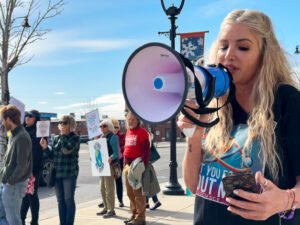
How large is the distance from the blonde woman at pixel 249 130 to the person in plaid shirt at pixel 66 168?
4541 millimetres

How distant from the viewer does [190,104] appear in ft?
4.61

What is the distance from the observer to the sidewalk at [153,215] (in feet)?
21.7

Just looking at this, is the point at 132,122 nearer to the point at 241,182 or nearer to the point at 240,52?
the point at 240,52

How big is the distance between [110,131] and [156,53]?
6.29 metres

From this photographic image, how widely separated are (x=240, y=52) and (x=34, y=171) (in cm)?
536

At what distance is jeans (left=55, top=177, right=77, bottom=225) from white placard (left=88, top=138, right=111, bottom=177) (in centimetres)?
107

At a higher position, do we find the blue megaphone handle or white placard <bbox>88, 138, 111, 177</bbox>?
the blue megaphone handle

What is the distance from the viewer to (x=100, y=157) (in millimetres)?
7152

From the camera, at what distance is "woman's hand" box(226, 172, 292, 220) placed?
4.02 ft

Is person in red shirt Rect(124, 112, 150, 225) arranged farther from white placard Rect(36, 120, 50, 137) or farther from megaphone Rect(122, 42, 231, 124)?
megaphone Rect(122, 42, 231, 124)

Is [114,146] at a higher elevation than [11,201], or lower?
higher

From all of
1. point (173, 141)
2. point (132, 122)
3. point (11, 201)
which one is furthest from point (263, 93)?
point (173, 141)

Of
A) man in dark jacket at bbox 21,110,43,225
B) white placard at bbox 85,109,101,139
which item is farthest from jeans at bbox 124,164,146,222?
man in dark jacket at bbox 21,110,43,225

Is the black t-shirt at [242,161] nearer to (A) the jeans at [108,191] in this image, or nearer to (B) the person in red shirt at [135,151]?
(B) the person in red shirt at [135,151]
